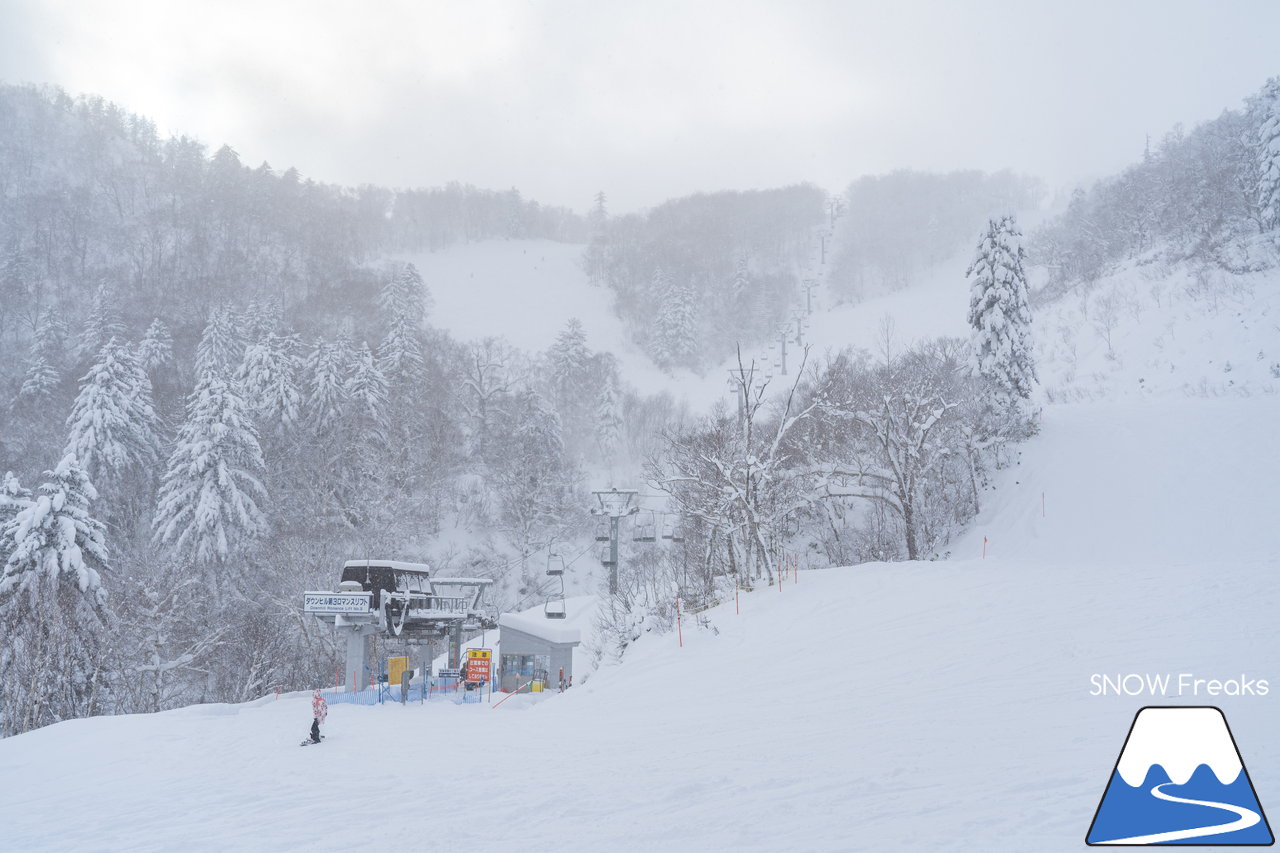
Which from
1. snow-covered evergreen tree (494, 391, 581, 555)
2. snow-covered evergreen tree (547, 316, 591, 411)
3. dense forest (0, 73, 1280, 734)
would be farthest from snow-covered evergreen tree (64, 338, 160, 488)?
snow-covered evergreen tree (547, 316, 591, 411)

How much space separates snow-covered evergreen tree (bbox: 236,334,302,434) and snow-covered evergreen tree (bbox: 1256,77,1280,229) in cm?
5818

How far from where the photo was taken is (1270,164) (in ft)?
130

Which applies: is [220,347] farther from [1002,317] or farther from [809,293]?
[809,293]

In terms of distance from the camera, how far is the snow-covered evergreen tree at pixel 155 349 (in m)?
59.2

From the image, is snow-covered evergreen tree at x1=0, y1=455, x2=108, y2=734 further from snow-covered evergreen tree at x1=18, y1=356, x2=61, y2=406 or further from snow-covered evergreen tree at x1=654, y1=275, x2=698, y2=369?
snow-covered evergreen tree at x1=654, y1=275, x2=698, y2=369

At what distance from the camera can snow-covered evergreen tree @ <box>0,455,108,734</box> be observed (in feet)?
96.7

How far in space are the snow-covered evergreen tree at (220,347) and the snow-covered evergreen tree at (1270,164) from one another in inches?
2570

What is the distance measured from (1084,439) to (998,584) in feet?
64.1

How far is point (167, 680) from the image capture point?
123 ft

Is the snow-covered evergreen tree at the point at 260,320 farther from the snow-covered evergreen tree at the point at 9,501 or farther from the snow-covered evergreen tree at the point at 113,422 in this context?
the snow-covered evergreen tree at the point at 9,501

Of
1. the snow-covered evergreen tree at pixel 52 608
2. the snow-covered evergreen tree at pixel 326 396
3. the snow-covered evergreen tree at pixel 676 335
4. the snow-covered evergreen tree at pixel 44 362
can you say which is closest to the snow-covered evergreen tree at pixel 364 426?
the snow-covered evergreen tree at pixel 326 396

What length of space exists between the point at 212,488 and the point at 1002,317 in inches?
1646

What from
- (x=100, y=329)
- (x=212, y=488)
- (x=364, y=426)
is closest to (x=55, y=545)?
(x=212, y=488)

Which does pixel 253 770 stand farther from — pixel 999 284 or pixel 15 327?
pixel 15 327
